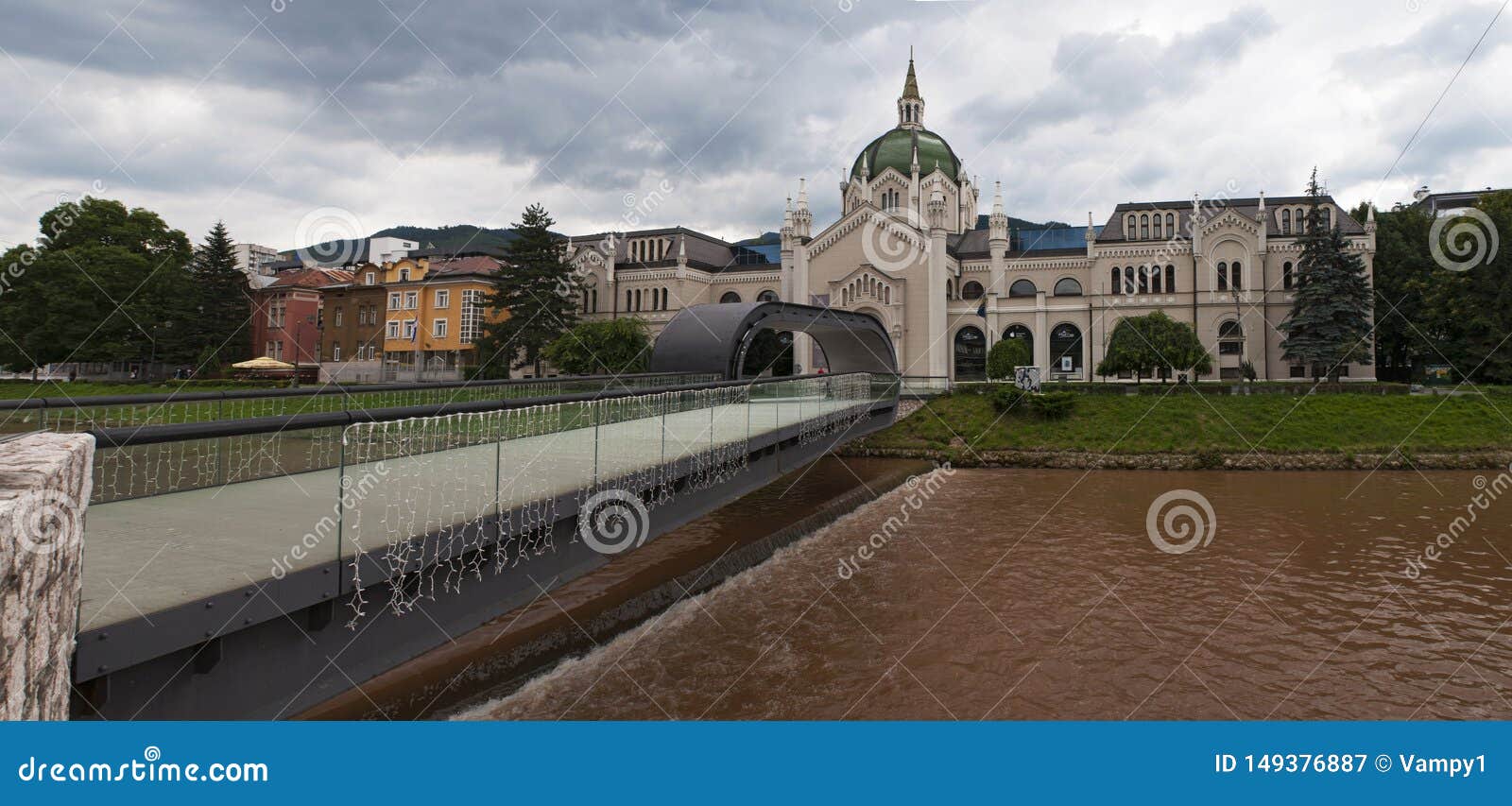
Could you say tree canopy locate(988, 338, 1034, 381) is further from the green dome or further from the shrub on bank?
the green dome

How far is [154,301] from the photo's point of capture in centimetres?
4881

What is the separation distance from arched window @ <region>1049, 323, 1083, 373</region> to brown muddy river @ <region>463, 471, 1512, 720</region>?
→ 2963 cm

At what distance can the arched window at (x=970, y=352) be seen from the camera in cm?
5091

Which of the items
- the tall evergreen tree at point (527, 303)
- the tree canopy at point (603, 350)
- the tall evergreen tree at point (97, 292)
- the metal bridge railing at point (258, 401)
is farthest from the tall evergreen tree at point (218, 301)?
the metal bridge railing at point (258, 401)

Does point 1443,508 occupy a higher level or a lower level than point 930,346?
lower

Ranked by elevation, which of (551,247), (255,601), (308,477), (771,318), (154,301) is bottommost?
(255,601)

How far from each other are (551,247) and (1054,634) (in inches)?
1913

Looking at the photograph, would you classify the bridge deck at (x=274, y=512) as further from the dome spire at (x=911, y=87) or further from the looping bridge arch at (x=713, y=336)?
the dome spire at (x=911, y=87)

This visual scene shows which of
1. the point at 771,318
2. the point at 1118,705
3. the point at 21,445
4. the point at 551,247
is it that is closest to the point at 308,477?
the point at 21,445

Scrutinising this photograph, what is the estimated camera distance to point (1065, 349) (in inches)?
1941

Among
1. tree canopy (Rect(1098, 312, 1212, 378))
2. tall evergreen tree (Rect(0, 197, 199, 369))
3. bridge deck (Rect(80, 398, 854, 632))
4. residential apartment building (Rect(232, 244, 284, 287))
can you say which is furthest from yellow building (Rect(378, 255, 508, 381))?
bridge deck (Rect(80, 398, 854, 632))

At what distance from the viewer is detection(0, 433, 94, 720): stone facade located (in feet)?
8.77

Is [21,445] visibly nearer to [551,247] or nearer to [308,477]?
[308,477]

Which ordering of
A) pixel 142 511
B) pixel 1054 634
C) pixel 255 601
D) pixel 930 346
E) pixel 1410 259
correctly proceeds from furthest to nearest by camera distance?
pixel 930 346 → pixel 1410 259 → pixel 1054 634 → pixel 142 511 → pixel 255 601
